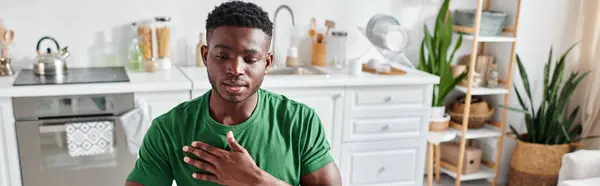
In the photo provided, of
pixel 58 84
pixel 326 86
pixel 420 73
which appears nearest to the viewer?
A: pixel 58 84

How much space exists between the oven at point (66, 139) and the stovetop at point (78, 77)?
91mm

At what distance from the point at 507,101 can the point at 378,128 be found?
0.98 m

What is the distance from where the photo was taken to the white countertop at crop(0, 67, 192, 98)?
227 cm

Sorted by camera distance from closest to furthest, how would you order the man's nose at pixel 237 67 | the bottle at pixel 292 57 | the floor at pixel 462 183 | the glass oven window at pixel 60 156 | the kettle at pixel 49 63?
the man's nose at pixel 237 67 < the glass oven window at pixel 60 156 < the kettle at pixel 49 63 < the bottle at pixel 292 57 < the floor at pixel 462 183

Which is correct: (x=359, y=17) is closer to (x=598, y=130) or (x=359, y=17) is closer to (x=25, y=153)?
(x=598, y=130)

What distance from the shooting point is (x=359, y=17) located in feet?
10.6

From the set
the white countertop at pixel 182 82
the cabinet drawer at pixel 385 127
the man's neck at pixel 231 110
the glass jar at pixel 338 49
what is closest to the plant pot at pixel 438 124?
the cabinet drawer at pixel 385 127

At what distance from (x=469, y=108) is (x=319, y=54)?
97cm

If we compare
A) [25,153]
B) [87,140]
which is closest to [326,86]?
[87,140]

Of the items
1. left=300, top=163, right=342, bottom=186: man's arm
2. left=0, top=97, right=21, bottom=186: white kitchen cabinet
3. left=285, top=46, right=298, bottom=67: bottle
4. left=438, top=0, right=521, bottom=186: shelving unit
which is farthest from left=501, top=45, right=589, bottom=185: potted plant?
left=0, top=97, right=21, bottom=186: white kitchen cabinet

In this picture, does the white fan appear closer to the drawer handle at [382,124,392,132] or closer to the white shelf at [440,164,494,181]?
the drawer handle at [382,124,392,132]

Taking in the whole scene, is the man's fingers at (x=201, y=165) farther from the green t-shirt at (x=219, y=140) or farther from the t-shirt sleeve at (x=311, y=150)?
the t-shirt sleeve at (x=311, y=150)

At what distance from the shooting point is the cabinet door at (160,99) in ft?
8.04

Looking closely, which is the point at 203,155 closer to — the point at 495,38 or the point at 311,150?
the point at 311,150
